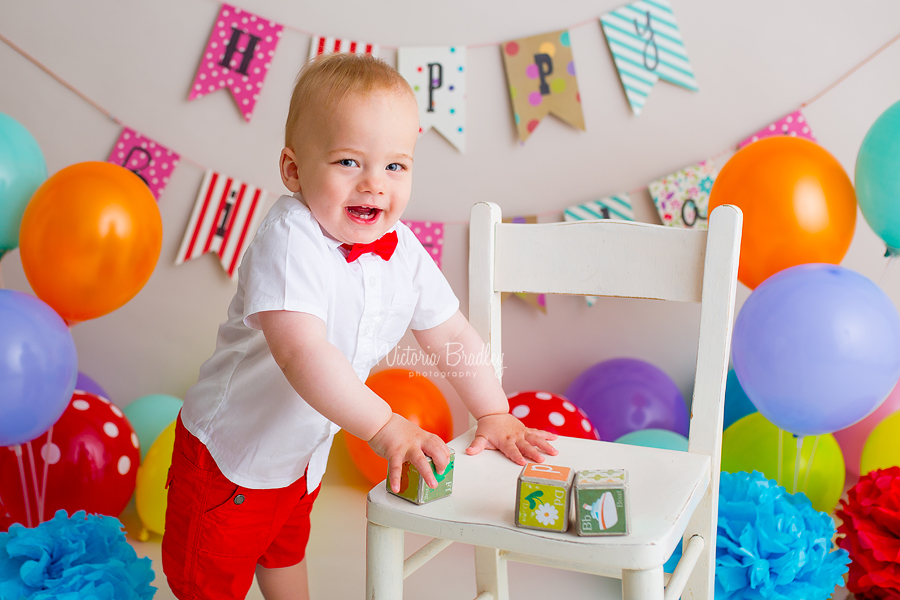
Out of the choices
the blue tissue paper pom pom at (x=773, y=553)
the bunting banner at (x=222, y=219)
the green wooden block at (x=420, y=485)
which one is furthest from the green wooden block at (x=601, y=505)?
the bunting banner at (x=222, y=219)

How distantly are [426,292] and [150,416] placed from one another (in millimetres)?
1001

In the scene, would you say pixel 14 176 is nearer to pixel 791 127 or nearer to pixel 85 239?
Result: pixel 85 239

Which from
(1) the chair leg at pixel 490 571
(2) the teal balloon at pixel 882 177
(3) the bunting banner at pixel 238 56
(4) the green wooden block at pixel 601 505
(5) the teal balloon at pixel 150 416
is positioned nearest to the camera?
(4) the green wooden block at pixel 601 505

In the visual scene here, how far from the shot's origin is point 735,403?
163cm

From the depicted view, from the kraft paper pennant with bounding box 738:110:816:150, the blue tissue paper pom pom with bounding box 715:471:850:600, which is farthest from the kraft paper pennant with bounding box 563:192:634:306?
the blue tissue paper pom pom with bounding box 715:471:850:600

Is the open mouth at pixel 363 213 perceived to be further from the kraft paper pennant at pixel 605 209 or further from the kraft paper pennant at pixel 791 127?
the kraft paper pennant at pixel 791 127

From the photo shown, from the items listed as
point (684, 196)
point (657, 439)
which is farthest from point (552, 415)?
point (684, 196)

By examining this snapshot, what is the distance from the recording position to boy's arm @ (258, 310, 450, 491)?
0.72m

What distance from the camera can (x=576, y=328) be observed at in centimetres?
180

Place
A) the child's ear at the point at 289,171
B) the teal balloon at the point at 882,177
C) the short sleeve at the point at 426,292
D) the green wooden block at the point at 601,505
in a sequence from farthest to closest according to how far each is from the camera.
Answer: the teal balloon at the point at 882,177 → the short sleeve at the point at 426,292 → the child's ear at the point at 289,171 → the green wooden block at the point at 601,505

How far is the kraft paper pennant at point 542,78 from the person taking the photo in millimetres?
1681

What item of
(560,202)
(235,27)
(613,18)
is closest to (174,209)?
(235,27)

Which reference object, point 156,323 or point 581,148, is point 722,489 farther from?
point 156,323

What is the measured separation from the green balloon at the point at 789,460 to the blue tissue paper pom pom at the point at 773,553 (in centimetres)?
24
